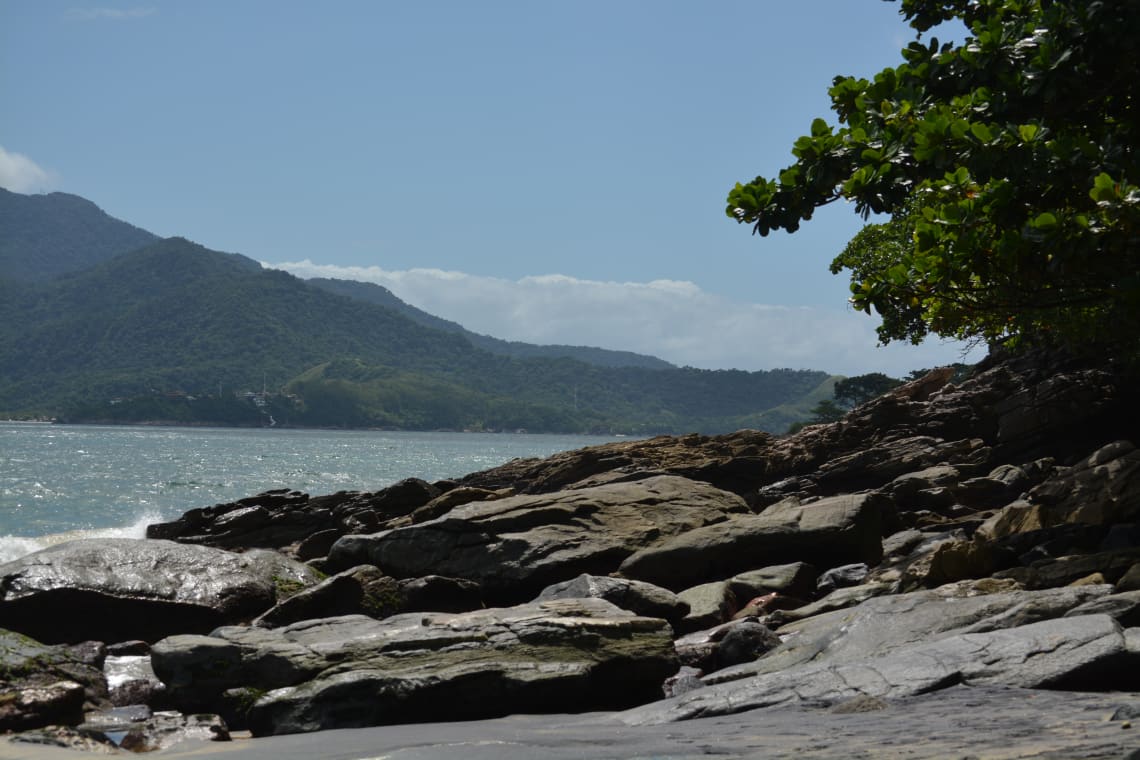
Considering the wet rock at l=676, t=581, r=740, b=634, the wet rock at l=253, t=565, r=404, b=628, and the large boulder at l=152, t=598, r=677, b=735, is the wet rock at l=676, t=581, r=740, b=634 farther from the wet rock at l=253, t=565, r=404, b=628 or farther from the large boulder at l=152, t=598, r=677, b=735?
the wet rock at l=253, t=565, r=404, b=628

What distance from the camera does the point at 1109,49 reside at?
10.1 meters

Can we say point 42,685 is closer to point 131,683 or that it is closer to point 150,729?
point 131,683

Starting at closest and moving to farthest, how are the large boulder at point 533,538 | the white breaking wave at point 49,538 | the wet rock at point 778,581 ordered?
the wet rock at point 778,581 < the large boulder at point 533,538 < the white breaking wave at point 49,538

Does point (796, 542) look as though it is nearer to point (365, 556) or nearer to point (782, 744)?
point (365, 556)

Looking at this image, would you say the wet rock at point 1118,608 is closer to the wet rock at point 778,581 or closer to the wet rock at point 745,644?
the wet rock at point 745,644

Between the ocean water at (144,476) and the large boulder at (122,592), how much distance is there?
805 inches

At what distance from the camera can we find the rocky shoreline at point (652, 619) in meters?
8.59

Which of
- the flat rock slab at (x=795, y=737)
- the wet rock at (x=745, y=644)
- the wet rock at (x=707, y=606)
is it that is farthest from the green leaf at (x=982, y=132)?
the wet rock at (x=707, y=606)

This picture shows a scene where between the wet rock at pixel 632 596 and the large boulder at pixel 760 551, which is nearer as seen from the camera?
the wet rock at pixel 632 596

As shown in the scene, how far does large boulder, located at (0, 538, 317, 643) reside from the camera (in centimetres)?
1584

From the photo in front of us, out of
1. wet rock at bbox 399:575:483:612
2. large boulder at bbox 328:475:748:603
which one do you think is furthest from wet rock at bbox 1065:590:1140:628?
wet rock at bbox 399:575:483:612

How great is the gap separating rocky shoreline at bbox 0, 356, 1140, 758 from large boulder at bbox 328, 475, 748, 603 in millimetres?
58

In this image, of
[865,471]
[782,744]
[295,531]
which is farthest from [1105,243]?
[295,531]

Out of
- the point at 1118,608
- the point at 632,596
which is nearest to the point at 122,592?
the point at 632,596
